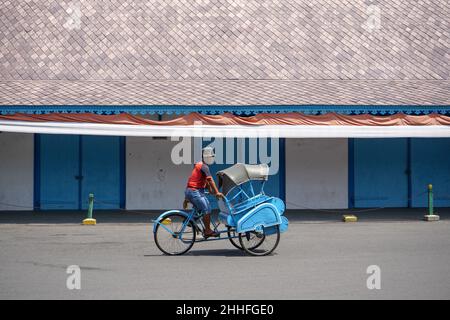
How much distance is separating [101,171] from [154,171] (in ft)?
4.82

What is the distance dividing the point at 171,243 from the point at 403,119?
9574mm

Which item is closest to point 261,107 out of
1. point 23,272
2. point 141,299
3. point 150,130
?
point 150,130

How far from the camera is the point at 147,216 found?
876 inches

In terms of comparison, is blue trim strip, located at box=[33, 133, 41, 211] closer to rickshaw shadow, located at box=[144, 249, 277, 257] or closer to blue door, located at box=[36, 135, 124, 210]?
blue door, located at box=[36, 135, 124, 210]

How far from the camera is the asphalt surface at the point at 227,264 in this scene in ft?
33.9

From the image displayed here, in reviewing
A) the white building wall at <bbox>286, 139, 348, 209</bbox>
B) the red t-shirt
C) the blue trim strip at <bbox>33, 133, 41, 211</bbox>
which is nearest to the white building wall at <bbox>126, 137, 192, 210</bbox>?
the blue trim strip at <bbox>33, 133, 41, 211</bbox>

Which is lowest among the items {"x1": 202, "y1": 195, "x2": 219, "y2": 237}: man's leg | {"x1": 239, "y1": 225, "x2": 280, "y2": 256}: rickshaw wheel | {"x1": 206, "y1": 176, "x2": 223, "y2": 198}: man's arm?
{"x1": 239, "y1": 225, "x2": 280, "y2": 256}: rickshaw wheel

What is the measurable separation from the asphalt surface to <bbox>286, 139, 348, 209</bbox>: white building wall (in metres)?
4.13

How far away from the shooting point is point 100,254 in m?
14.4

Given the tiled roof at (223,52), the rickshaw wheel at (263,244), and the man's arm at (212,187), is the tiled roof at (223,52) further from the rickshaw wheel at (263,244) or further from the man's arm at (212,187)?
the rickshaw wheel at (263,244)

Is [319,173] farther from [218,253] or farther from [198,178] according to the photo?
[198,178]

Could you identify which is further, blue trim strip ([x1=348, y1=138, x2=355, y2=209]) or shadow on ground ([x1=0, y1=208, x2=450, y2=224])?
blue trim strip ([x1=348, y1=138, x2=355, y2=209])

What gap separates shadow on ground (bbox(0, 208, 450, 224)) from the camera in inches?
821

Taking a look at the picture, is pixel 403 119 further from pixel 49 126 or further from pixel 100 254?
pixel 100 254
